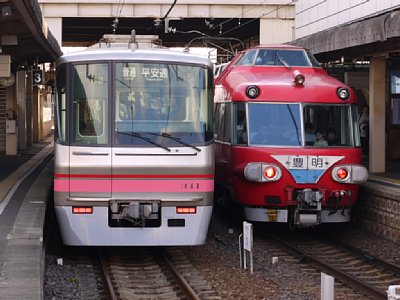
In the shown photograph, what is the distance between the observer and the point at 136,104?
1110 centimetres

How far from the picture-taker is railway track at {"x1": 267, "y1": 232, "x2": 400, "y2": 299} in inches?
413

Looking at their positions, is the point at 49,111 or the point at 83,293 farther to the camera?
the point at 49,111

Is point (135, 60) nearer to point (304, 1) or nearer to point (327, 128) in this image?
point (327, 128)

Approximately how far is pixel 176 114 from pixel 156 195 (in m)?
1.10

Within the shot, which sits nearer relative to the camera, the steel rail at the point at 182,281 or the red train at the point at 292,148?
the steel rail at the point at 182,281

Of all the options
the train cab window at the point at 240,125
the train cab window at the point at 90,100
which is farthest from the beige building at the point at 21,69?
the train cab window at the point at 240,125

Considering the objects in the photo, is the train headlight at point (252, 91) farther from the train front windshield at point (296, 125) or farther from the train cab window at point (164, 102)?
the train cab window at point (164, 102)

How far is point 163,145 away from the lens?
35.7 feet

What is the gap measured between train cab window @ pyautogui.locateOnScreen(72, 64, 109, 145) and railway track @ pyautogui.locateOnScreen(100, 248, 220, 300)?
183cm

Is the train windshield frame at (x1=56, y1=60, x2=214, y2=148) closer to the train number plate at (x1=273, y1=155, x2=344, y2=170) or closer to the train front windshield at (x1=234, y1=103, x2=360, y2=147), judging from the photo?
the train number plate at (x1=273, y1=155, x2=344, y2=170)

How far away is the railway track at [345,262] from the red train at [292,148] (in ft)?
1.64

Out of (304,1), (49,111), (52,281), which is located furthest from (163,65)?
(49,111)

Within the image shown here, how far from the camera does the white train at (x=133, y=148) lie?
1075cm

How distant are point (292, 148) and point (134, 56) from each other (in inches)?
134
